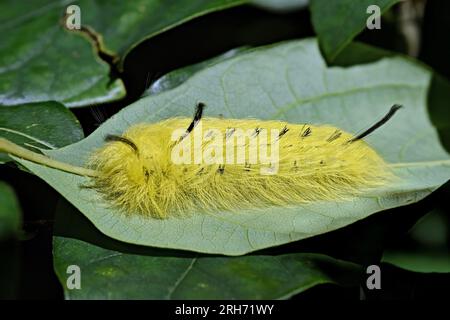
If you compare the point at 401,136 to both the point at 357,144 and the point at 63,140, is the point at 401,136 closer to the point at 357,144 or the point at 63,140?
the point at 357,144

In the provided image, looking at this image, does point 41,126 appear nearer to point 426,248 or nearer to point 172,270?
point 172,270

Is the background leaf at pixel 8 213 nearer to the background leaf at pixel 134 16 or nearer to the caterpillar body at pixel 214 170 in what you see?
the caterpillar body at pixel 214 170

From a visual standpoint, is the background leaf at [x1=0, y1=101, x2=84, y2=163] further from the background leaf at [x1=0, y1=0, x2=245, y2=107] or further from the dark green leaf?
the dark green leaf

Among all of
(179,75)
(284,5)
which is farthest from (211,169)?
(284,5)

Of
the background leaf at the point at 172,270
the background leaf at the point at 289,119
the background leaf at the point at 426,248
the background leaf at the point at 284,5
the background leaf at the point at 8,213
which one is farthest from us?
the background leaf at the point at 284,5

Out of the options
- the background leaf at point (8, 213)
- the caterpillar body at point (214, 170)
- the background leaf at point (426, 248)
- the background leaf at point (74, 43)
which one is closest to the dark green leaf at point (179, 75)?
the background leaf at point (74, 43)
